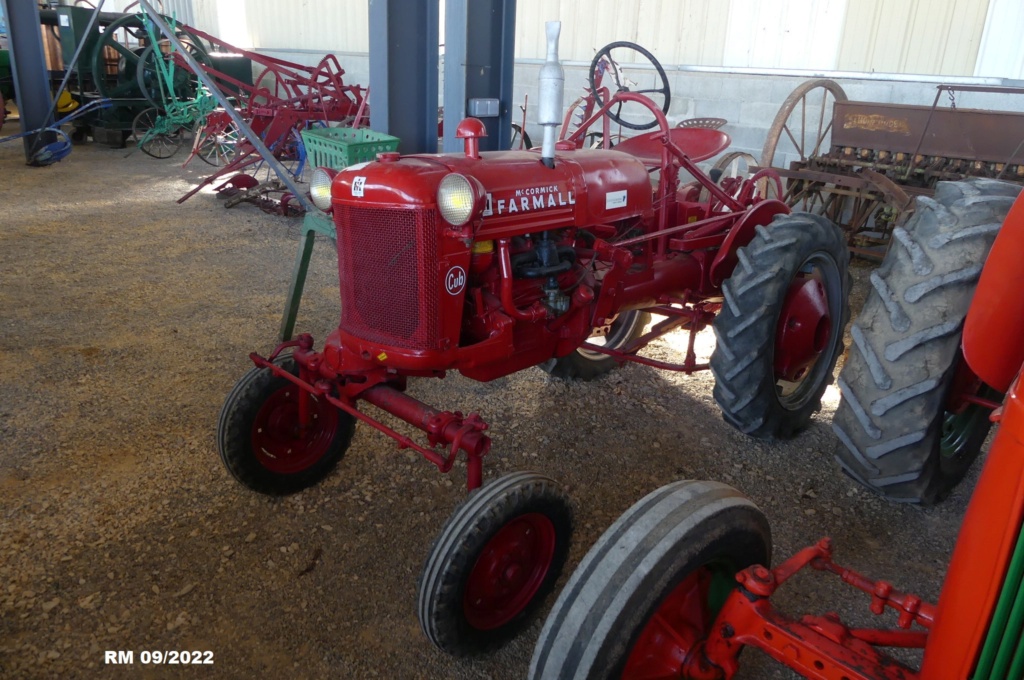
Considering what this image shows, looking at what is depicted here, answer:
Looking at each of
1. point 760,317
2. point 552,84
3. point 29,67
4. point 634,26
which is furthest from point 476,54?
point 29,67

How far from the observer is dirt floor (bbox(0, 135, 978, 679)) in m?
2.00

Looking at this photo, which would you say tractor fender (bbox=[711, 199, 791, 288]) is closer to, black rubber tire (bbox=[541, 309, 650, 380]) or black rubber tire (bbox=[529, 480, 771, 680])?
black rubber tire (bbox=[541, 309, 650, 380])

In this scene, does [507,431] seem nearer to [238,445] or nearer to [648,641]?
[238,445]

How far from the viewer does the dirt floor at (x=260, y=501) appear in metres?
2.00

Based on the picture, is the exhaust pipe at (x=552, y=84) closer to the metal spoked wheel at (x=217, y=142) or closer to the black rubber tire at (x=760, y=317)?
the black rubber tire at (x=760, y=317)

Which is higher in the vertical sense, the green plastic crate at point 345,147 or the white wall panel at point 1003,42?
the white wall panel at point 1003,42

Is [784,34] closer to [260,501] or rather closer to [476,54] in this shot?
[476,54]

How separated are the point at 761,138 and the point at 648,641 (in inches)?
270

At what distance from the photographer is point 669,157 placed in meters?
2.88

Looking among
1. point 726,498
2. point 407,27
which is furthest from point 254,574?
point 407,27

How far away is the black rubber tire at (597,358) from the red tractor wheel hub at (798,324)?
672 millimetres

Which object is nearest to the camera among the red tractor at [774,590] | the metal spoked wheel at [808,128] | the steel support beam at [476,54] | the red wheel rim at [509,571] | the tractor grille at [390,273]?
the red tractor at [774,590]

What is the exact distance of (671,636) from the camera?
1475mm

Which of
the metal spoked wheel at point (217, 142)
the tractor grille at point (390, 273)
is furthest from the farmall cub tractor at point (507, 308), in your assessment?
the metal spoked wheel at point (217, 142)
